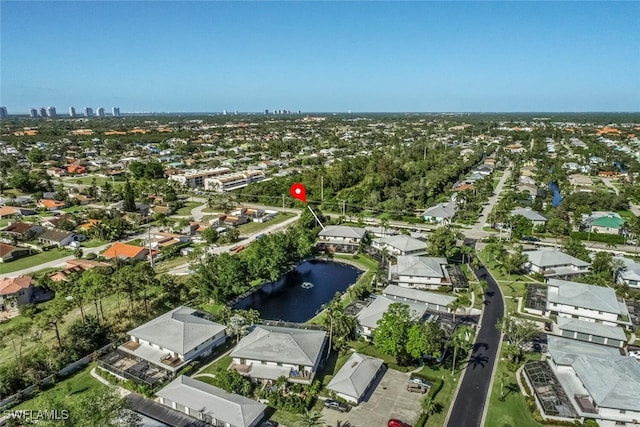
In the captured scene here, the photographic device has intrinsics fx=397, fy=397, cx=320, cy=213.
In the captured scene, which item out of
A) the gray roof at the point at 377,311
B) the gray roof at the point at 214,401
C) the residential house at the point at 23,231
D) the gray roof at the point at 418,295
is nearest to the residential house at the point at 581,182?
the gray roof at the point at 418,295

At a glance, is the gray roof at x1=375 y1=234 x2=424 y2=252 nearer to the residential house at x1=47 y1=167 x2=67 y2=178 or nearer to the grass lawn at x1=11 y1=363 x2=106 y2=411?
the grass lawn at x1=11 y1=363 x2=106 y2=411

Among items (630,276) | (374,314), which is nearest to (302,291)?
(374,314)

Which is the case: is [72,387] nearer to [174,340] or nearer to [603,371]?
[174,340]

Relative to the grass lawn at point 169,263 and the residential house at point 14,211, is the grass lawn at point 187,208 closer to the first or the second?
the grass lawn at point 169,263

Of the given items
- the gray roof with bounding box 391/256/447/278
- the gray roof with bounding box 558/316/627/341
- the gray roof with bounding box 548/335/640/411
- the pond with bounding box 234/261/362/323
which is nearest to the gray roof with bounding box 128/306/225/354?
the pond with bounding box 234/261/362/323

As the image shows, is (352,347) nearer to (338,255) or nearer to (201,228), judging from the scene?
(338,255)
